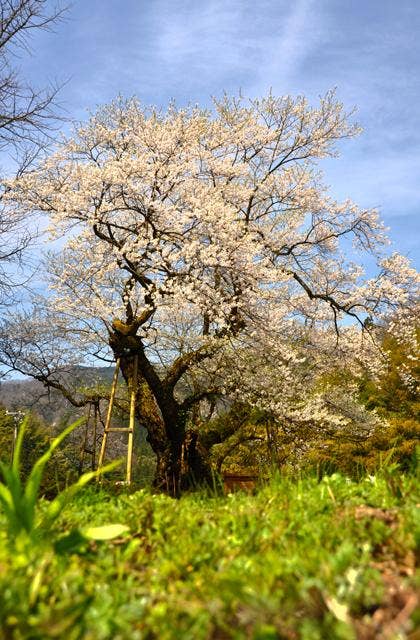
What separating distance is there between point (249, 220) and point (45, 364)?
7097 mm

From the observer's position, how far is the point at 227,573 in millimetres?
2344

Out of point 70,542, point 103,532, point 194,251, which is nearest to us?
point 70,542

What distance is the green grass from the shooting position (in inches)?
73.0

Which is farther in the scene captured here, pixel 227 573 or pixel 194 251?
pixel 194 251

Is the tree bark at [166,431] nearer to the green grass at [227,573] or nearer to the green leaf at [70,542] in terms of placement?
the green grass at [227,573]

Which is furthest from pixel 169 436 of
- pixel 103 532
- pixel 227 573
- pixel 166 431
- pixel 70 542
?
pixel 227 573

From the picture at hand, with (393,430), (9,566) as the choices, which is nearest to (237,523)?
(9,566)

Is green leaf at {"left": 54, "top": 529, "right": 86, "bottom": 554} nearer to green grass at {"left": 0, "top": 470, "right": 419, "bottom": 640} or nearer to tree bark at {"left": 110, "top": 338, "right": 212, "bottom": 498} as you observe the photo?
green grass at {"left": 0, "top": 470, "right": 419, "bottom": 640}

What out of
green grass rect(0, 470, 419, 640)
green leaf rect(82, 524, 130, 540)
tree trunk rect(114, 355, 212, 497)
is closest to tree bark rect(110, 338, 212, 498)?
tree trunk rect(114, 355, 212, 497)

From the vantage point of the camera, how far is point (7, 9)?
9984 millimetres

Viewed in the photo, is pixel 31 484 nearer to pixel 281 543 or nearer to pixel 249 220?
pixel 281 543

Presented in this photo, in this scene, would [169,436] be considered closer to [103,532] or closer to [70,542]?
[103,532]

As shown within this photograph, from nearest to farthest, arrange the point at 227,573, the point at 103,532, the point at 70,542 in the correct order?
the point at 227,573
the point at 70,542
the point at 103,532

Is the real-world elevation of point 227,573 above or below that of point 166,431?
below
